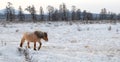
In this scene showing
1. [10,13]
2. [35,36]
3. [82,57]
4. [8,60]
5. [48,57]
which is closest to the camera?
[8,60]

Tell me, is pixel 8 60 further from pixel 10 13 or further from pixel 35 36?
pixel 10 13

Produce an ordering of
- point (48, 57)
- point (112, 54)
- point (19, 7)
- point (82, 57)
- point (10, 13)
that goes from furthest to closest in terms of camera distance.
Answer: point (19, 7), point (10, 13), point (112, 54), point (82, 57), point (48, 57)

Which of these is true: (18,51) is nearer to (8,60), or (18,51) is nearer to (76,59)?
(8,60)

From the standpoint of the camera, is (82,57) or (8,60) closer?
(8,60)

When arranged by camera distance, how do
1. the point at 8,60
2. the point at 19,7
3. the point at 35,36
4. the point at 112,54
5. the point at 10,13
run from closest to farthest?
the point at 8,60
the point at 112,54
the point at 35,36
the point at 10,13
the point at 19,7

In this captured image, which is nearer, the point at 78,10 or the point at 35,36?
the point at 35,36

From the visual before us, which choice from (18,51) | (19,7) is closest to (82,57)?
(18,51)

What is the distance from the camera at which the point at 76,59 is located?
10.7 metres

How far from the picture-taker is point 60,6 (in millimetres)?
93625

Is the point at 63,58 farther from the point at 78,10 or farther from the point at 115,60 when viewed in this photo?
the point at 78,10

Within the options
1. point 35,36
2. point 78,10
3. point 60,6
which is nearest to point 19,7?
point 60,6

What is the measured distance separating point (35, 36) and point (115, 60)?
4302 millimetres

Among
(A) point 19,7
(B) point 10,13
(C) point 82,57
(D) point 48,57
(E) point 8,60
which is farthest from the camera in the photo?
(A) point 19,7

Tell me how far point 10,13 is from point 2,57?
65.2 metres
